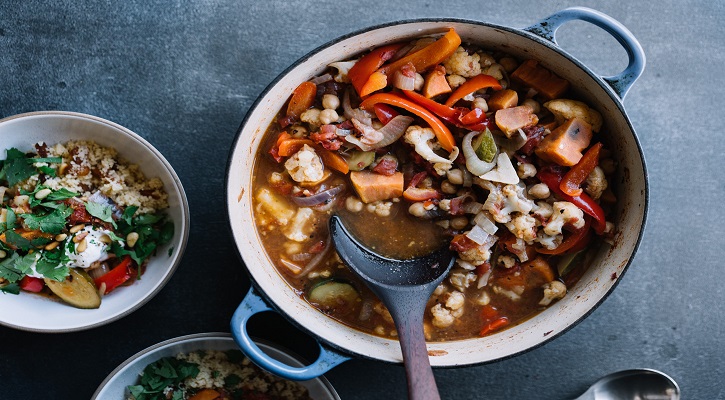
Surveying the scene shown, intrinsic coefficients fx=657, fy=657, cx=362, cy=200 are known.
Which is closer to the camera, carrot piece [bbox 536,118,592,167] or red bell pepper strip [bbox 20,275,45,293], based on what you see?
carrot piece [bbox 536,118,592,167]

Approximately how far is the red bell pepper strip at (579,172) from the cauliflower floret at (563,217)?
0.22ft

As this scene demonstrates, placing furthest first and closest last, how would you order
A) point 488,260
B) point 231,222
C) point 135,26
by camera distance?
point 135,26 < point 488,260 < point 231,222

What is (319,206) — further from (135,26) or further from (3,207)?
(3,207)

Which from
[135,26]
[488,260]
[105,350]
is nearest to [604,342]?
[488,260]

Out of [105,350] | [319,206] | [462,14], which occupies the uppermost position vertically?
[462,14]

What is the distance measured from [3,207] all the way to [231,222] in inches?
46.1

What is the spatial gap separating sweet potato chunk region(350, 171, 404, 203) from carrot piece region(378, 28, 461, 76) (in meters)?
0.45

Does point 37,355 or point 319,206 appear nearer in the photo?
point 319,206

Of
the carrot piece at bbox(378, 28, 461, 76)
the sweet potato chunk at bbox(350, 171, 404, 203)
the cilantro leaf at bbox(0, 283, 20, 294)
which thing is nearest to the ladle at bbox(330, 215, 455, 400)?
the sweet potato chunk at bbox(350, 171, 404, 203)

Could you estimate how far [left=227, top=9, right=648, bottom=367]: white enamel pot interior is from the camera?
2.68 meters

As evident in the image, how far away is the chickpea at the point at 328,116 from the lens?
2.81 m

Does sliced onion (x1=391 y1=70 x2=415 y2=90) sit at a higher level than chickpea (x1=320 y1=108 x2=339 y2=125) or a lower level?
higher

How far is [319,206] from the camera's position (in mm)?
2939

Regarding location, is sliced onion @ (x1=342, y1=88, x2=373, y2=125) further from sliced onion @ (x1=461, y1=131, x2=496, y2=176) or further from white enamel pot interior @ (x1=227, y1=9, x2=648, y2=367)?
sliced onion @ (x1=461, y1=131, x2=496, y2=176)
